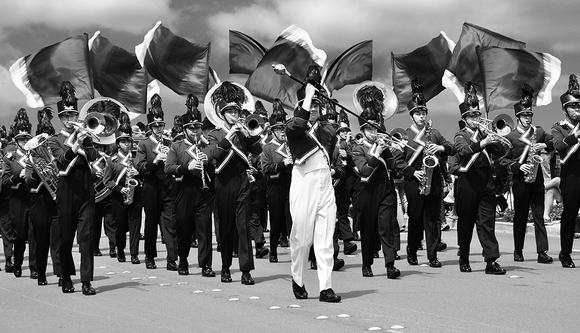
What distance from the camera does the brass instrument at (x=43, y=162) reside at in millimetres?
10578

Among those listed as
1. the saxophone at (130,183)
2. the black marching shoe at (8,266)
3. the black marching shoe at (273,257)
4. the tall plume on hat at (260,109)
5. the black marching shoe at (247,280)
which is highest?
the tall plume on hat at (260,109)

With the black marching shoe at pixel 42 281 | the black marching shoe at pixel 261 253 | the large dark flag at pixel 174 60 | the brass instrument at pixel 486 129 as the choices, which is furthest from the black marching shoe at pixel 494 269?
the large dark flag at pixel 174 60

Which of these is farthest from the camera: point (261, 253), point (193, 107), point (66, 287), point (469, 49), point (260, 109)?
point (260, 109)

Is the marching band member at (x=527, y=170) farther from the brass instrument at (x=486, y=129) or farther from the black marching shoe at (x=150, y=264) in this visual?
the black marching shoe at (x=150, y=264)

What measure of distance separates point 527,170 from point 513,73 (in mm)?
4633

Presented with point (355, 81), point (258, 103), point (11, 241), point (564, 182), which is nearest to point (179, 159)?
point (11, 241)

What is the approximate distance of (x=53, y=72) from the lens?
16.4 metres

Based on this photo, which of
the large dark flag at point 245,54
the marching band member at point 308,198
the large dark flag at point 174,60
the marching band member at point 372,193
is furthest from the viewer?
the large dark flag at point 245,54

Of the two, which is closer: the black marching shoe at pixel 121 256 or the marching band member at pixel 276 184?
the marching band member at pixel 276 184

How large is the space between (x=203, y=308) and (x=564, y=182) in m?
5.59

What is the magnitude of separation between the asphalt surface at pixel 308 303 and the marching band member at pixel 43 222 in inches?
11.4

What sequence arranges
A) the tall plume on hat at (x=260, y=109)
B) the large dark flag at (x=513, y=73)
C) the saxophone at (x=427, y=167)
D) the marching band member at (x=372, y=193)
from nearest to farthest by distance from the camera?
the marching band member at (x=372, y=193) → the saxophone at (x=427, y=167) → the large dark flag at (x=513, y=73) → the tall plume on hat at (x=260, y=109)

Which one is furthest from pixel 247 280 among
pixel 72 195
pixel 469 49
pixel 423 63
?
pixel 423 63

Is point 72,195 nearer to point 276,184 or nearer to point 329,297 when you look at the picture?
point 329,297
